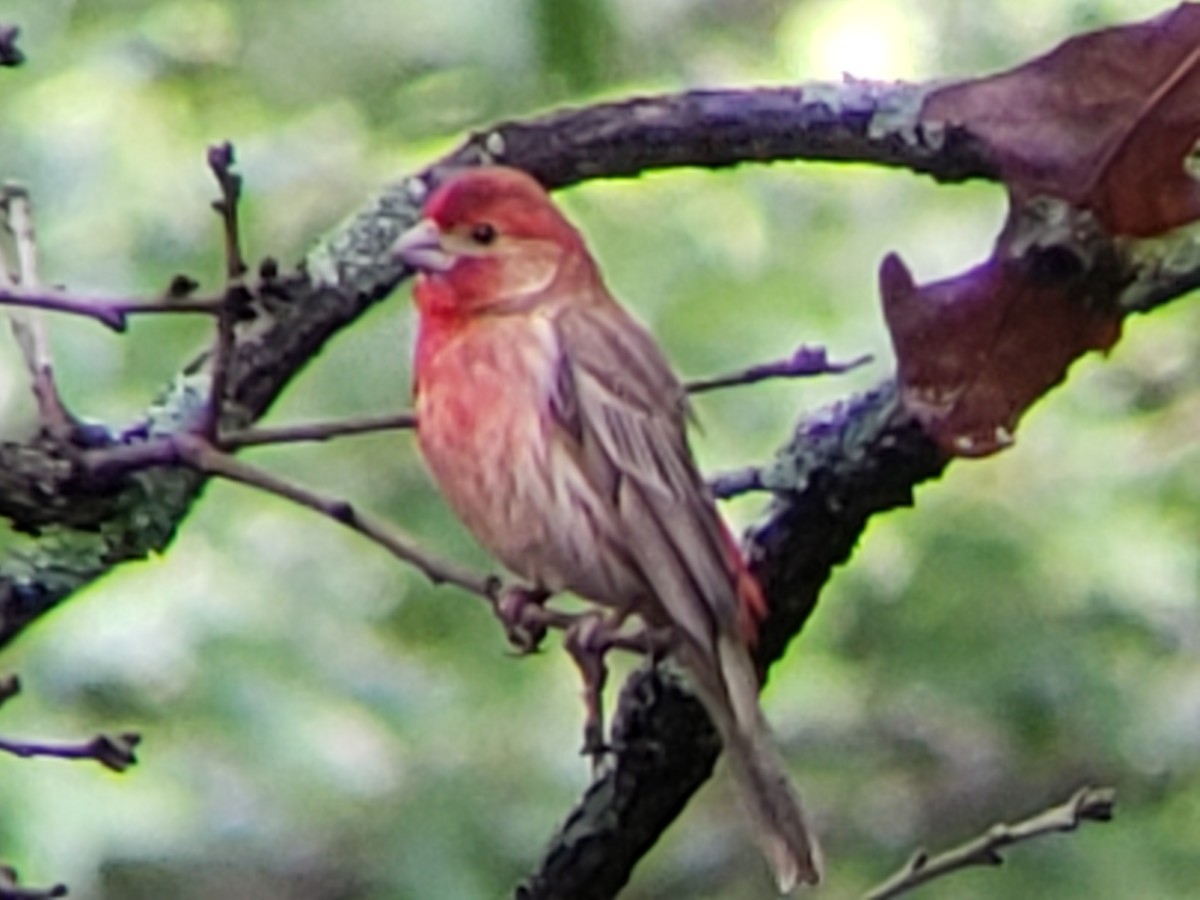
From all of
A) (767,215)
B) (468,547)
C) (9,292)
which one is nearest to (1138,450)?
(767,215)

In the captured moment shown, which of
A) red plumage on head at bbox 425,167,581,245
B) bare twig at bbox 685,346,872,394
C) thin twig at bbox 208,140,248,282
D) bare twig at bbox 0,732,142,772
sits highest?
thin twig at bbox 208,140,248,282

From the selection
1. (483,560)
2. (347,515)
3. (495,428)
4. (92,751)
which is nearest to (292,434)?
(347,515)

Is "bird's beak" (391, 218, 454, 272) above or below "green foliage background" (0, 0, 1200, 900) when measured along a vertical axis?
above

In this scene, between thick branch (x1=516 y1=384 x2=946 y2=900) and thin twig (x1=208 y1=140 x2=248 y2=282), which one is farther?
thick branch (x1=516 y1=384 x2=946 y2=900)

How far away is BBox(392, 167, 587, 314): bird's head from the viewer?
2865 mm

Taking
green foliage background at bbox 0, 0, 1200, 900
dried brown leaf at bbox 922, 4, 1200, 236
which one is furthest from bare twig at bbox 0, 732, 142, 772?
green foliage background at bbox 0, 0, 1200, 900

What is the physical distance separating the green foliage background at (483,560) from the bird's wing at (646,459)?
0.98m

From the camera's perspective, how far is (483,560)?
460cm

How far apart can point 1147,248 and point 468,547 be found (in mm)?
2098

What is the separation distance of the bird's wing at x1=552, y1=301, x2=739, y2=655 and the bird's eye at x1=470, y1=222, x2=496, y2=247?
146mm

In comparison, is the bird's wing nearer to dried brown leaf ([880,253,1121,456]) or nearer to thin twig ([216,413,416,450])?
dried brown leaf ([880,253,1121,456])

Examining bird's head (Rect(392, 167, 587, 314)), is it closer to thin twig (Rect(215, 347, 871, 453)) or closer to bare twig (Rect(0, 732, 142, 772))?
thin twig (Rect(215, 347, 871, 453))

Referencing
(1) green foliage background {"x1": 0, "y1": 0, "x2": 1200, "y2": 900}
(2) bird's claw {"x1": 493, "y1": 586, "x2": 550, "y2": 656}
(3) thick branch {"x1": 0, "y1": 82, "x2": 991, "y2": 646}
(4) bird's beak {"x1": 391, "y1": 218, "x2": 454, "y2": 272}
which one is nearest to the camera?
(2) bird's claw {"x1": 493, "y1": 586, "x2": 550, "y2": 656}

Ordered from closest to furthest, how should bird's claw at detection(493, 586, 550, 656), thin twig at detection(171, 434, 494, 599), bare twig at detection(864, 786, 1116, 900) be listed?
1. thin twig at detection(171, 434, 494, 599)
2. bird's claw at detection(493, 586, 550, 656)
3. bare twig at detection(864, 786, 1116, 900)
